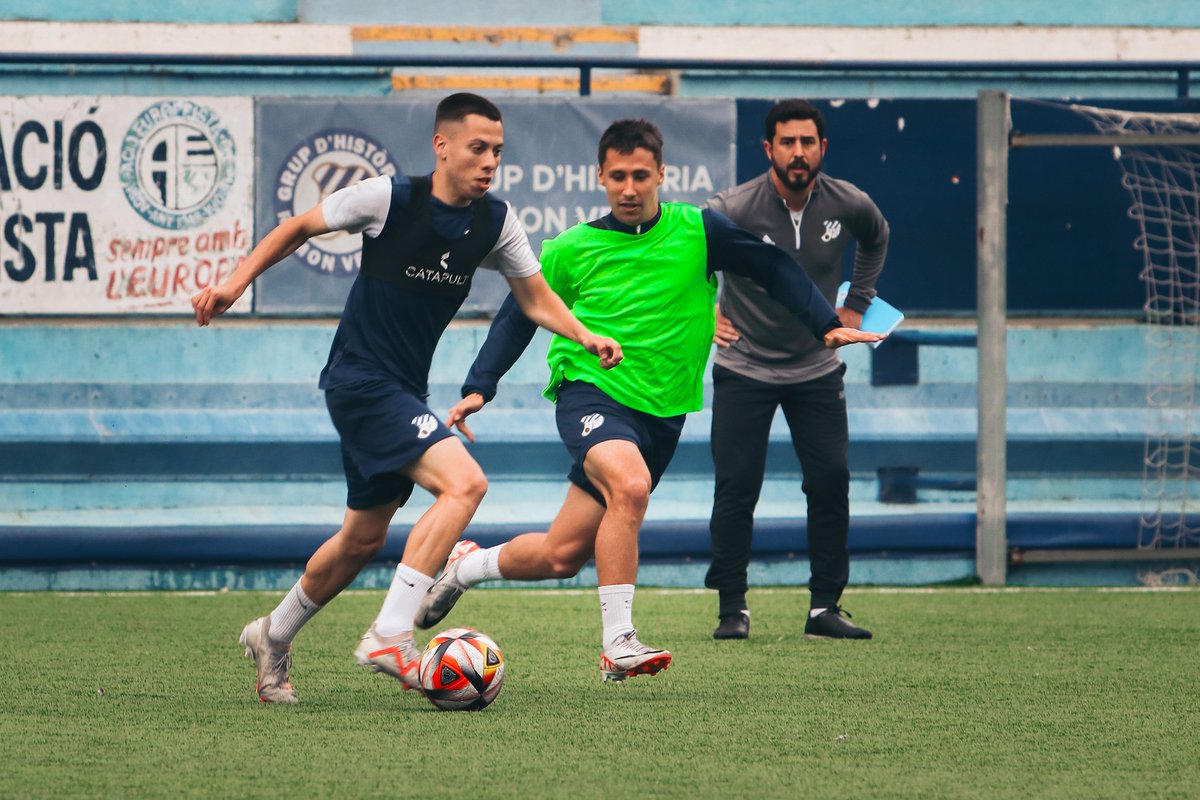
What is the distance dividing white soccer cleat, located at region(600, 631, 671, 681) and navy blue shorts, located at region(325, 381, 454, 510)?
753 mm

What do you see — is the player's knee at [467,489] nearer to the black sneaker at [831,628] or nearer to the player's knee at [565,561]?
the player's knee at [565,561]

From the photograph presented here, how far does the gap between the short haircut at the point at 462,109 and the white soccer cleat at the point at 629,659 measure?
1.55 meters

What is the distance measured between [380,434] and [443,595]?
110 centimetres

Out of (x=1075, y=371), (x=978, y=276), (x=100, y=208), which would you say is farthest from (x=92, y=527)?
(x=1075, y=371)

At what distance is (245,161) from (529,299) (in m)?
3.97

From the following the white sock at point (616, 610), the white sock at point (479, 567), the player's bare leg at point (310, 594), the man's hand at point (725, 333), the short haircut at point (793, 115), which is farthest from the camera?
the man's hand at point (725, 333)

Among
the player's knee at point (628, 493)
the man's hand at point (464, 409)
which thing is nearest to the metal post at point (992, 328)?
the player's knee at point (628, 493)

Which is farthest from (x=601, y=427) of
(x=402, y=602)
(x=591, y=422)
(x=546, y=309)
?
(x=402, y=602)

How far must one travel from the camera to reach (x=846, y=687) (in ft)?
16.8

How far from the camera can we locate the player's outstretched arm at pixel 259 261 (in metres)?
4.39

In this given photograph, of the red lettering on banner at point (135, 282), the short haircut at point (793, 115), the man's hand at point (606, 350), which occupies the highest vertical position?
the short haircut at point (793, 115)

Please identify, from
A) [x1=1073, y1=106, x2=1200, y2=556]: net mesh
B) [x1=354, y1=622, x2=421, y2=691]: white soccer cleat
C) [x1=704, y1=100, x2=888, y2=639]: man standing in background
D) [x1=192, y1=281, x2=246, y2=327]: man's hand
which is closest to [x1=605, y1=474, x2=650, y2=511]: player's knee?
[x1=354, y1=622, x2=421, y2=691]: white soccer cleat

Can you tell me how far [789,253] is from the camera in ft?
21.6

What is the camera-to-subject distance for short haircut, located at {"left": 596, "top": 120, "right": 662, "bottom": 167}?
5.39m
